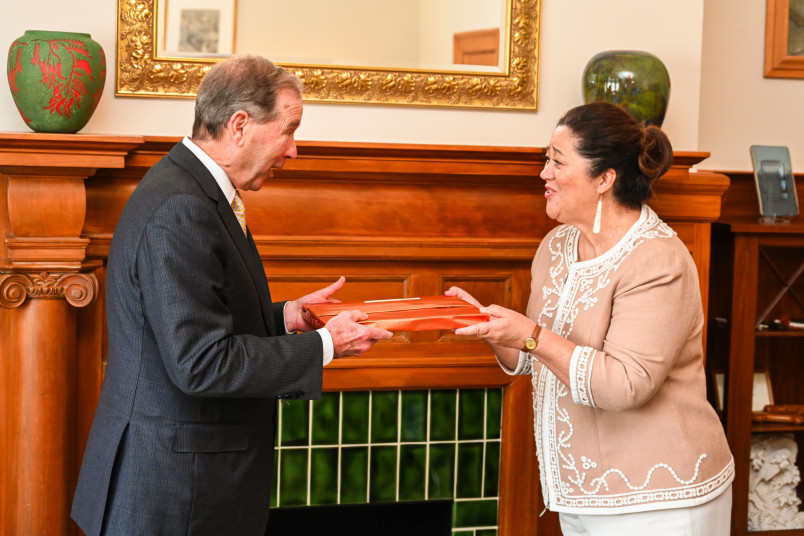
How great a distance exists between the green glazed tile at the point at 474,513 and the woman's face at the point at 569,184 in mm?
1295

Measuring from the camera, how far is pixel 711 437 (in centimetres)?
198

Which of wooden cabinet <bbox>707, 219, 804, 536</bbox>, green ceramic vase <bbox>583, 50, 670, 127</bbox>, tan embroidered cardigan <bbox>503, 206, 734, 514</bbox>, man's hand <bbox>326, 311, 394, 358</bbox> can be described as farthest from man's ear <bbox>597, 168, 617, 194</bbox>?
wooden cabinet <bbox>707, 219, 804, 536</bbox>

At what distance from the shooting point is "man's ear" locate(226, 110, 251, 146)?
173 centimetres

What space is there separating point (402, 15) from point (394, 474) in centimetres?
153

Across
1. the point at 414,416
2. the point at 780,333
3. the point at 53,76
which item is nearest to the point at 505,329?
the point at 414,416

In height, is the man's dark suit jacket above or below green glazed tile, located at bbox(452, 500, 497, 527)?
above

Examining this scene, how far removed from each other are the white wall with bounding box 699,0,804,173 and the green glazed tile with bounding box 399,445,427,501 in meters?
1.60

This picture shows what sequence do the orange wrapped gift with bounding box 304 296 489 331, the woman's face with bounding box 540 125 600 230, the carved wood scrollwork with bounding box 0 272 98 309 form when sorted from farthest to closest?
the carved wood scrollwork with bounding box 0 272 98 309 < the woman's face with bounding box 540 125 600 230 < the orange wrapped gift with bounding box 304 296 489 331

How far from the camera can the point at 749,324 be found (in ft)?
10.3

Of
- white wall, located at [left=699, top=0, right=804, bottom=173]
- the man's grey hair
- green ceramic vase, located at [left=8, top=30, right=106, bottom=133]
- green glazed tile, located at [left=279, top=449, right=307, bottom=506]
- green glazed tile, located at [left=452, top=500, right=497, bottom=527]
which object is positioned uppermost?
white wall, located at [left=699, top=0, right=804, bottom=173]

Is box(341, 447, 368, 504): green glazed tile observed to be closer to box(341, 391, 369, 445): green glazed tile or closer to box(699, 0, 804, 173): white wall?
box(341, 391, 369, 445): green glazed tile

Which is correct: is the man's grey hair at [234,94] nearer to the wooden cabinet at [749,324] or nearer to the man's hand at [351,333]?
the man's hand at [351,333]

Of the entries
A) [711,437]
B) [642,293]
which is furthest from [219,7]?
[711,437]

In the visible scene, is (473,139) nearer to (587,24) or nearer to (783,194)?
(587,24)
